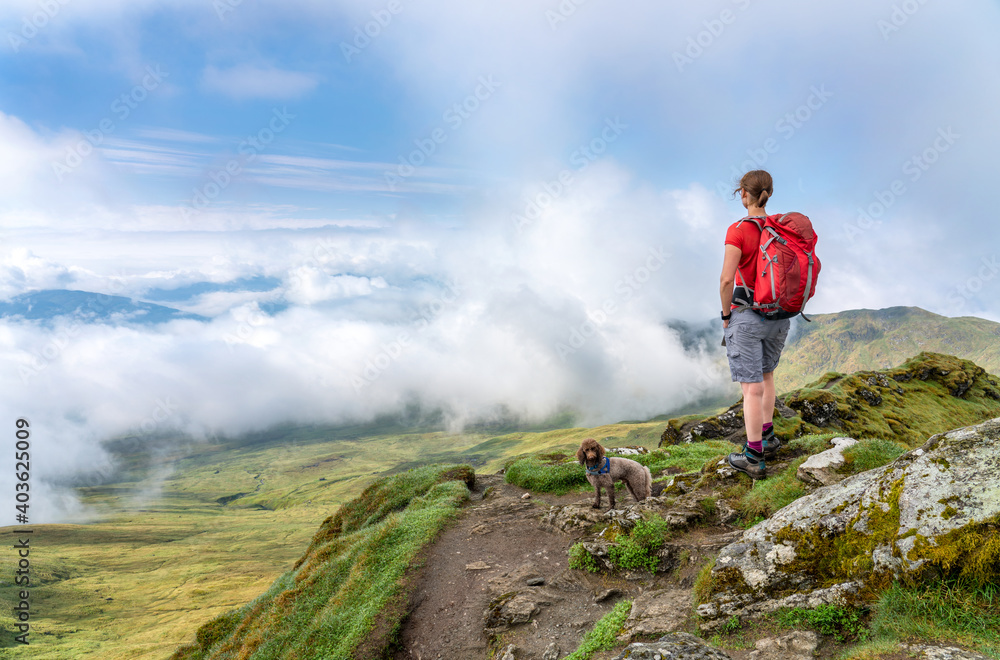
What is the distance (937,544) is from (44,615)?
294415 millimetres

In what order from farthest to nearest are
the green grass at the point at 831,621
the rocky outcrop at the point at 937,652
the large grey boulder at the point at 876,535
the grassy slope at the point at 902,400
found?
the grassy slope at the point at 902,400 < the green grass at the point at 831,621 < the large grey boulder at the point at 876,535 < the rocky outcrop at the point at 937,652

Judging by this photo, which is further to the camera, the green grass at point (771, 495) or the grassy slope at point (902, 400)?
the grassy slope at point (902, 400)

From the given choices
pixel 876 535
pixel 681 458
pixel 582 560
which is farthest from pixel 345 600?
pixel 681 458

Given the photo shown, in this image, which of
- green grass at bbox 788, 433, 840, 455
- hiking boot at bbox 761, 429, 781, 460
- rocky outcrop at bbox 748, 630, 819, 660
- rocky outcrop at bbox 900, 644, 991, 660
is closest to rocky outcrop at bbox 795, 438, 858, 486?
hiking boot at bbox 761, 429, 781, 460

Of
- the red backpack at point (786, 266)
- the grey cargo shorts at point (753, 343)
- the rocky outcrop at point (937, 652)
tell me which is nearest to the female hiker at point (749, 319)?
the grey cargo shorts at point (753, 343)

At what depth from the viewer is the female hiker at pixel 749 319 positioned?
8164mm

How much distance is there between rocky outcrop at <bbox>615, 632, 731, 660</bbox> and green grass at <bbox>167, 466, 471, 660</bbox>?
785cm

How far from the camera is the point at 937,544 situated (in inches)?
213

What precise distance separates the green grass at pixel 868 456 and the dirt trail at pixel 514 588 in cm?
283

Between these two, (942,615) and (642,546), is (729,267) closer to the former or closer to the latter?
(942,615)

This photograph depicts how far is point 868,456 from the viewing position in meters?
9.91

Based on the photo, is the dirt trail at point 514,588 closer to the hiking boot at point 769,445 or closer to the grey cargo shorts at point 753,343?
the hiking boot at point 769,445

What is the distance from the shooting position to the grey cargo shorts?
8.41 meters

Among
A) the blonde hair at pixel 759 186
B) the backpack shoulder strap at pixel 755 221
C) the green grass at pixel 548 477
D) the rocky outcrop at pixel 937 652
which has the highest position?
the blonde hair at pixel 759 186
